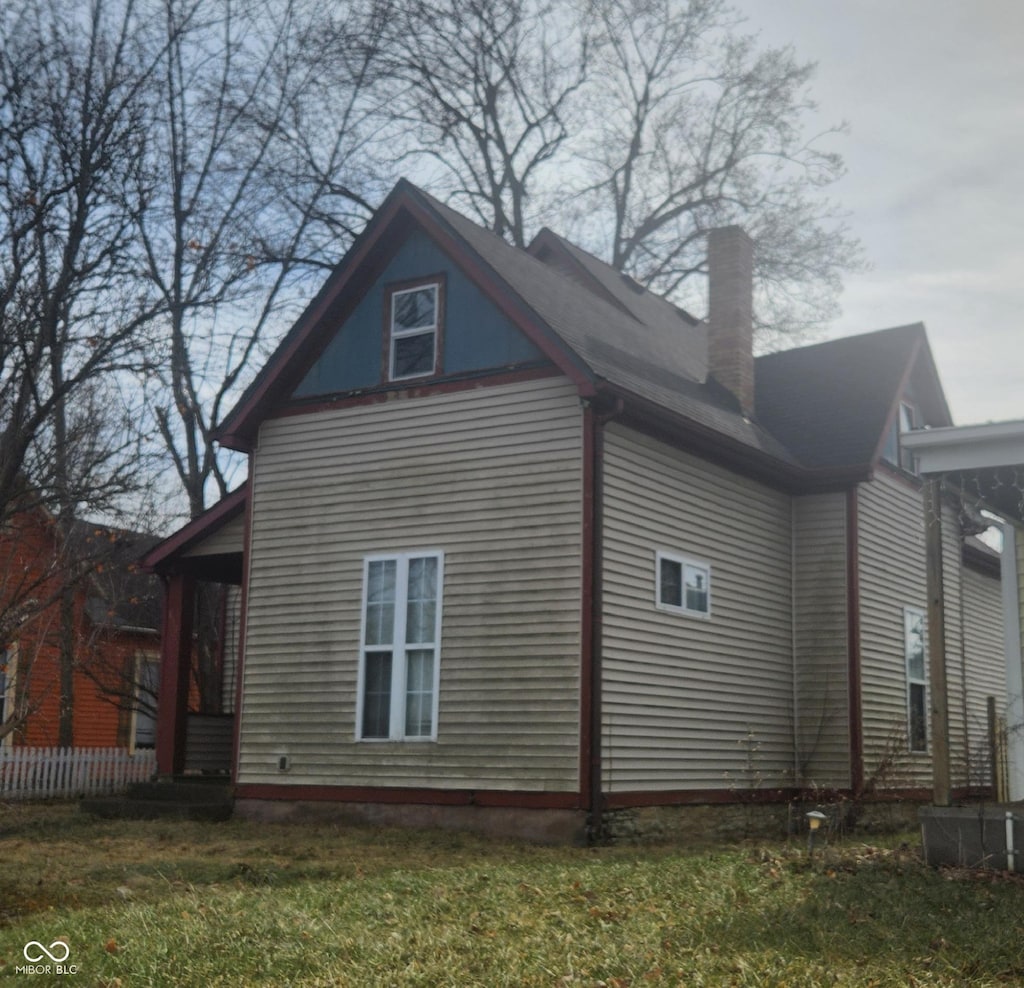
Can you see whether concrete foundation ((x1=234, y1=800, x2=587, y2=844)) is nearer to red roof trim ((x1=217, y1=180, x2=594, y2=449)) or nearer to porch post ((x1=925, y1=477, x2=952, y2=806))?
porch post ((x1=925, y1=477, x2=952, y2=806))

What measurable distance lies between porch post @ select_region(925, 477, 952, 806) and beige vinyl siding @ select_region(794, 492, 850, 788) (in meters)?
5.94

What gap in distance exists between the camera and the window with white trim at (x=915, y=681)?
1880 cm

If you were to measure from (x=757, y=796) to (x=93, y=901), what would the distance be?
9.14 m

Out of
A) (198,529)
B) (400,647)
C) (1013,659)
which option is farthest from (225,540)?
(1013,659)

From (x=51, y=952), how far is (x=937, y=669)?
713 centimetres

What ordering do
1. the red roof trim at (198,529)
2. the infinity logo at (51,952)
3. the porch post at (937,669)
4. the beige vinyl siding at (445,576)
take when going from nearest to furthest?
the infinity logo at (51,952) < the porch post at (937,669) < the beige vinyl siding at (445,576) < the red roof trim at (198,529)

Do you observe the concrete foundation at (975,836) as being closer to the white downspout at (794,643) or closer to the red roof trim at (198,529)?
the white downspout at (794,643)

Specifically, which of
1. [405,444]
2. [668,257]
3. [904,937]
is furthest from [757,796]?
[668,257]

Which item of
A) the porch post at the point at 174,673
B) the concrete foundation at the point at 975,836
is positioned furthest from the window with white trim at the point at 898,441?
the porch post at the point at 174,673

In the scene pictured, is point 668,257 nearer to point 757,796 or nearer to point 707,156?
point 707,156

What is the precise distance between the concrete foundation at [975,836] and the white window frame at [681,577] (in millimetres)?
4765

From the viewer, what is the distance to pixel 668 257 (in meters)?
32.3

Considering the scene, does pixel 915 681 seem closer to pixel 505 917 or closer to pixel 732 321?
pixel 732 321

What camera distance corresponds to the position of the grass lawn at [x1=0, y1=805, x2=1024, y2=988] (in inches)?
285
